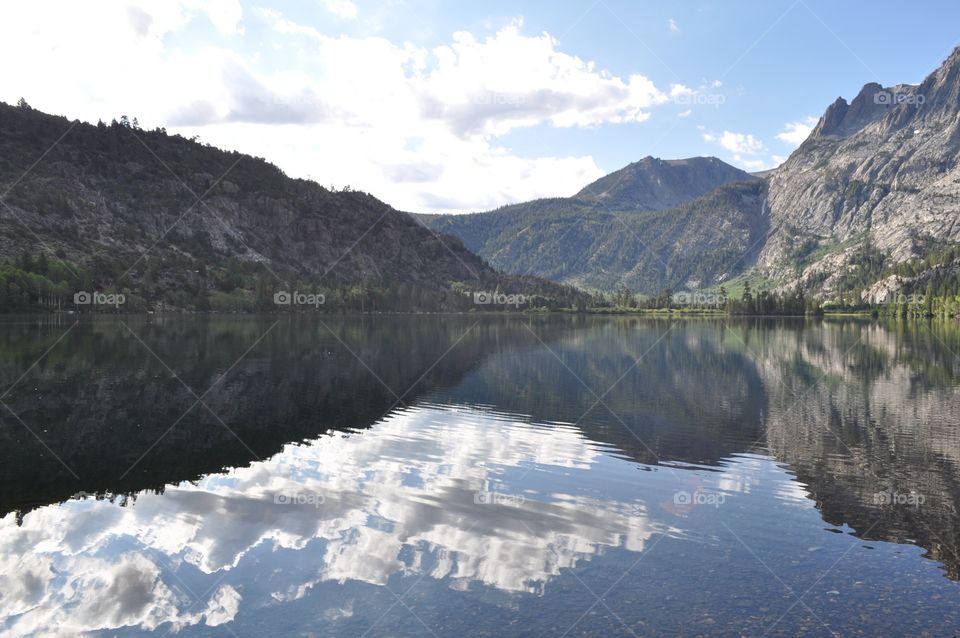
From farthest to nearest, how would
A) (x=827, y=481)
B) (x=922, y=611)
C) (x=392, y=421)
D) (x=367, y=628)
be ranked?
(x=392, y=421), (x=827, y=481), (x=922, y=611), (x=367, y=628)

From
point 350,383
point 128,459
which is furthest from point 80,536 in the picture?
point 350,383

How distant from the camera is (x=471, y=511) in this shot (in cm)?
2847

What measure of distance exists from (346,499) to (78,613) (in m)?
12.9

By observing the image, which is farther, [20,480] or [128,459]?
[128,459]

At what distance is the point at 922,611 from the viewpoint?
19.1m

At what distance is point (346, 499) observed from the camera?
30.2 metres

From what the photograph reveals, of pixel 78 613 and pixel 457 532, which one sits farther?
pixel 457 532

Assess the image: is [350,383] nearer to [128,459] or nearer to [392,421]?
[392,421]

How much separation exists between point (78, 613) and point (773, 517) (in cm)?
2702

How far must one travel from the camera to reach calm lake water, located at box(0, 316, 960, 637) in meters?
19.1

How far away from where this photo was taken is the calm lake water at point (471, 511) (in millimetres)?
19078

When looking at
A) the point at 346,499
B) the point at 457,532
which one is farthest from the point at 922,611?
the point at 346,499

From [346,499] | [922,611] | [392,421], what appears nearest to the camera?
[922,611]

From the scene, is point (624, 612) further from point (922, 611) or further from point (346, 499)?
point (346, 499)
